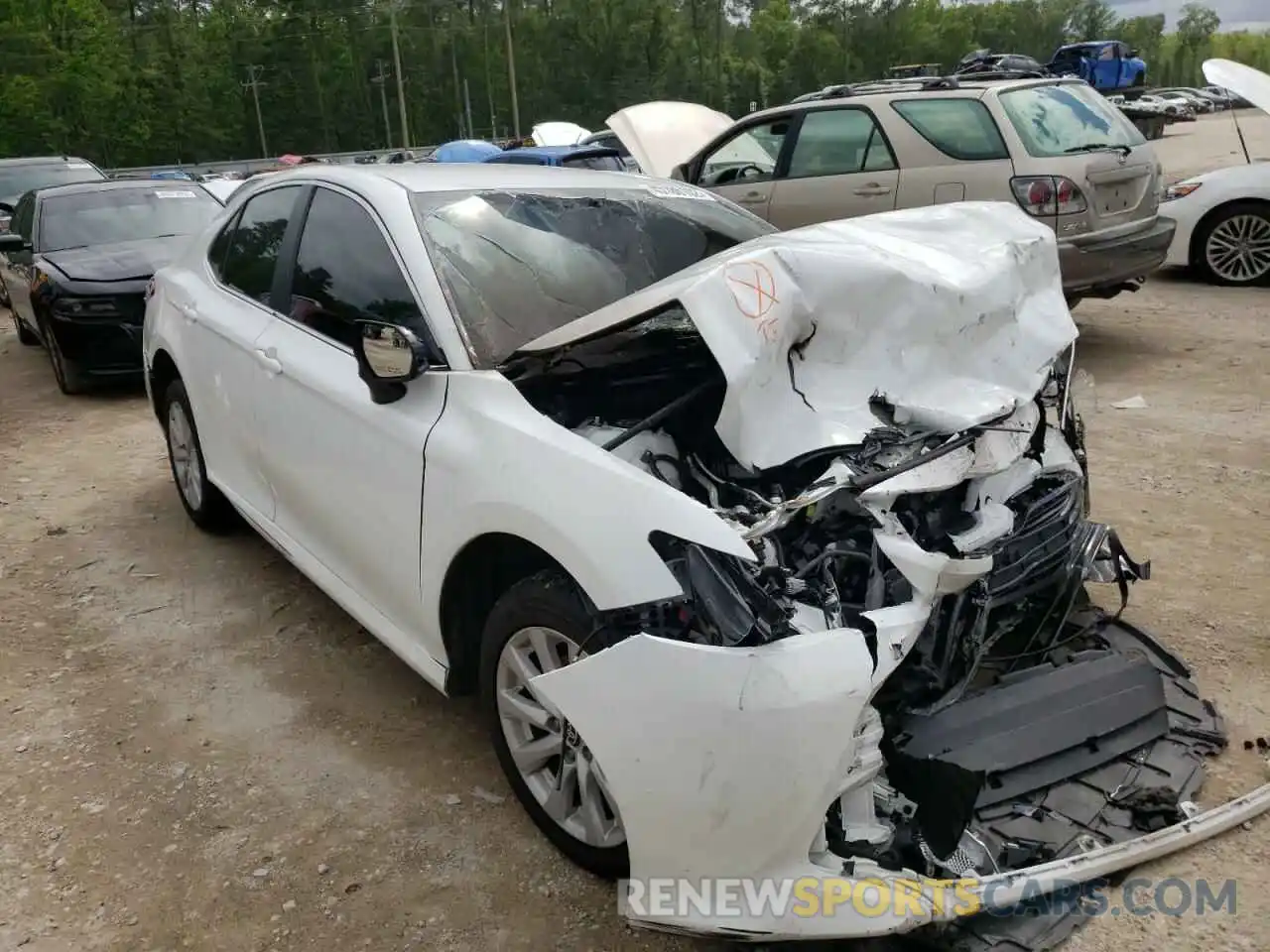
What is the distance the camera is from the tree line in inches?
2219

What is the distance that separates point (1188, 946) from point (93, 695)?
3.50m

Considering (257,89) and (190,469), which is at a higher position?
(257,89)

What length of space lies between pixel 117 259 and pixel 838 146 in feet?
19.0

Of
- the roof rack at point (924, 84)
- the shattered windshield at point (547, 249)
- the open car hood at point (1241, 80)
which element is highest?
the roof rack at point (924, 84)

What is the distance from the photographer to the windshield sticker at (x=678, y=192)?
3887mm

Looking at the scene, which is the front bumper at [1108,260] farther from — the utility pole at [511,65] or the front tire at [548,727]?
the utility pole at [511,65]

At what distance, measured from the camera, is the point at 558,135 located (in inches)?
692

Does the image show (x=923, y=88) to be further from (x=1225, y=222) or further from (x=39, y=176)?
(x=39, y=176)

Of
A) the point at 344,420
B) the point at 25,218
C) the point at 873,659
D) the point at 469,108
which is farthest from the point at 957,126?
the point at 469,108

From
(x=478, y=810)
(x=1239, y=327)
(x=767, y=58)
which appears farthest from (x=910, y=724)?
(x=767, y=58)

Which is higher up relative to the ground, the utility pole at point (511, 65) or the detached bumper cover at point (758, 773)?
the utility pole at point (511, 65)

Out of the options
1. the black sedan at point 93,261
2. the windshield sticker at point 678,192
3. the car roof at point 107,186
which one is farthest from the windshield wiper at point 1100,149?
A: the car roof at point 107,186

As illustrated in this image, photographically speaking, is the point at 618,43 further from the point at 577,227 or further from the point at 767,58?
the point at 577,227

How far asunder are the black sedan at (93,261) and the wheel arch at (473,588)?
5820 mm
